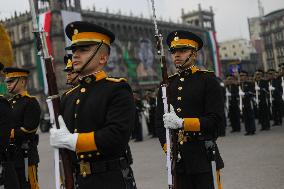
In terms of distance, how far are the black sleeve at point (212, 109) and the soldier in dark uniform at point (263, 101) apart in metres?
10.3

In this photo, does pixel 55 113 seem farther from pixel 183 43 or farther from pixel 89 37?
pixel 183 43

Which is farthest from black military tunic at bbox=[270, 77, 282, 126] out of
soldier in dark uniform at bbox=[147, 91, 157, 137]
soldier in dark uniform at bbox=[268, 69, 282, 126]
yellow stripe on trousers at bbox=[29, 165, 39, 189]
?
yellow stripe on trousers at bbox=[29, 165, 39, 189]

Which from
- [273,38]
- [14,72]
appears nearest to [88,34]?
[14,72]

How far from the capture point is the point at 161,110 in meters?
4.65

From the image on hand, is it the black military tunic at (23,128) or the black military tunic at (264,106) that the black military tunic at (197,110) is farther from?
the black military tunic at (264,106)

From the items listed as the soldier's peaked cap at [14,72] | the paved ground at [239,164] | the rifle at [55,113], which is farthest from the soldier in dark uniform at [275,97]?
the rifle at [55,113]

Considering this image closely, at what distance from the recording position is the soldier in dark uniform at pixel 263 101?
14305mm

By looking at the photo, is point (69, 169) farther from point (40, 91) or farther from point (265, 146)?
point (40, 91)

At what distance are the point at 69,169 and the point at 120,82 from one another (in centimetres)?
76

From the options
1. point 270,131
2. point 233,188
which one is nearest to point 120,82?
point 233,188

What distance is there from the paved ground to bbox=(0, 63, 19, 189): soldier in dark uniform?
2.66 metres

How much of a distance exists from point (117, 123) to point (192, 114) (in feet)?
5.09

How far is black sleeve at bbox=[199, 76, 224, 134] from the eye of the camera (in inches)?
170

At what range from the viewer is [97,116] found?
3.26 m
